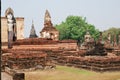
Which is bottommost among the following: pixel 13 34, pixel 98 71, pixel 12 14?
pixel 98 71

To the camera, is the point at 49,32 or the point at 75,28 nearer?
the point at 49,32

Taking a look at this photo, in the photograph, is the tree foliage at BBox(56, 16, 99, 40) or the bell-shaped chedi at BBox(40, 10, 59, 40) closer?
the bell-shaped chedi at BBox(40, 10, 59, 40)

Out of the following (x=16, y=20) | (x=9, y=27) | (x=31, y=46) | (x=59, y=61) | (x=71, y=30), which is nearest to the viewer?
(x=59, y=61)

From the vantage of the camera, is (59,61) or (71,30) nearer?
(59,61)

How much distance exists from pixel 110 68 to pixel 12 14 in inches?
752

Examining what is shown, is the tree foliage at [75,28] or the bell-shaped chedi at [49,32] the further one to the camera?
the tree foliage at [75,28]

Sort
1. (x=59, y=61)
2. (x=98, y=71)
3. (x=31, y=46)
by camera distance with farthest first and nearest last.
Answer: (x=31, y=46) < (x=59, y=61) < (x=98, y=71)

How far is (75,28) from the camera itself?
62812mm

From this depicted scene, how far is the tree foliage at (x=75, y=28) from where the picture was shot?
6175 cm

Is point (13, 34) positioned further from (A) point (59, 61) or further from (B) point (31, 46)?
(A) point (59, 61)

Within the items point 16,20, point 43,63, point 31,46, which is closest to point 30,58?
point 43,63

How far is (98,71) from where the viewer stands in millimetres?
15312

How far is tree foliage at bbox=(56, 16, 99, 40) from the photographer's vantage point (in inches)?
2431

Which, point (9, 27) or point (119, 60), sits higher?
point (9, 27)
